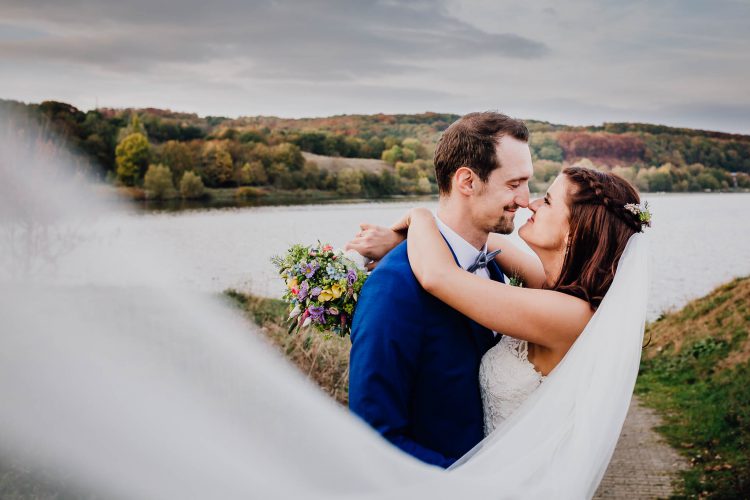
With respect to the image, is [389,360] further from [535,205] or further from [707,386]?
[707,386]

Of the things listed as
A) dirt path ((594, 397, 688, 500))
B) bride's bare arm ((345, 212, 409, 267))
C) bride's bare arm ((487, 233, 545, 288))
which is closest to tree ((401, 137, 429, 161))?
dirt path ((594, 397, 688, 500))

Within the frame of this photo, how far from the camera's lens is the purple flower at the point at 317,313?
3197mm

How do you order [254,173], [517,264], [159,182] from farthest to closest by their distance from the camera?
[254,173]
[159,182]
[517,264]

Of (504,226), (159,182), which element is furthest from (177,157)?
(504,226)

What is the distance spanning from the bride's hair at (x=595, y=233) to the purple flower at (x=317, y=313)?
116cm

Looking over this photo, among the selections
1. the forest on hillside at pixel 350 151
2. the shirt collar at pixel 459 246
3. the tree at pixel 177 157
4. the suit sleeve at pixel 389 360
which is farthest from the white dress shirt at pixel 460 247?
the tree at pixel 177 157

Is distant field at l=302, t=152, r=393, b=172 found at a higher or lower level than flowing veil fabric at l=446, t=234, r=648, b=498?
higher

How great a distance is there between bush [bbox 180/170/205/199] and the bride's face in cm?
3204

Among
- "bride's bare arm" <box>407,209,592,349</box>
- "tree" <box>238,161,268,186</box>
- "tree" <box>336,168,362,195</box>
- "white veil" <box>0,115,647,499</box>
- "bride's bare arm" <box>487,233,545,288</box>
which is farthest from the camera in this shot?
"tree" <box>336,168,362,195</box>

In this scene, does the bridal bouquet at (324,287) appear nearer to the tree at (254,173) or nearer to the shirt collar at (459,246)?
the shirt collar at (459,246)

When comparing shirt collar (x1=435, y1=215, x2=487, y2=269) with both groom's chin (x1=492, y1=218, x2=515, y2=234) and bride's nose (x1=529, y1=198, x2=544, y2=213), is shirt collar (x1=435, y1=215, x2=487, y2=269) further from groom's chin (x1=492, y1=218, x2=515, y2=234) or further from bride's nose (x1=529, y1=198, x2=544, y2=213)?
bride's nose (x1=529, y1=198, x2=544, y2=213)

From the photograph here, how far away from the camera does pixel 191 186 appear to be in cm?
3606

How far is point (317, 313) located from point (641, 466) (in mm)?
5984

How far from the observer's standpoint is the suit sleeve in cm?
245
